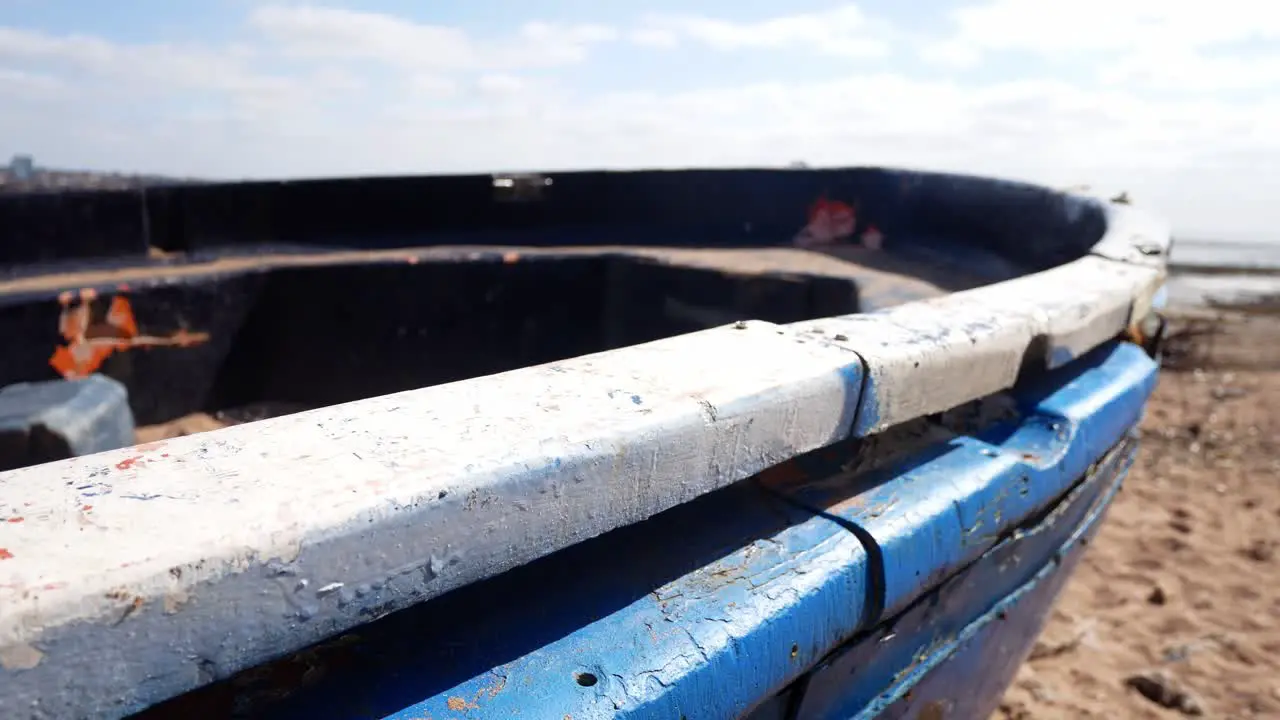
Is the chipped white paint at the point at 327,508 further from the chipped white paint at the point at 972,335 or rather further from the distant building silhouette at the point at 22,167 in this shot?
the distant building silhouette at the point at 22,167

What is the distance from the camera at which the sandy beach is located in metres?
2.50

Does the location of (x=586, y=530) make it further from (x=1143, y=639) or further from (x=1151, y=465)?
(x=1151, y=465)

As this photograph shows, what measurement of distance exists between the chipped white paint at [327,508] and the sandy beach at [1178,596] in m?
2.18

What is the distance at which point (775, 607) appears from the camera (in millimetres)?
770

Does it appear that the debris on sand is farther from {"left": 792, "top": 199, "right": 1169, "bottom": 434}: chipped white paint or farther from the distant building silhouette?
the distant building silhouette

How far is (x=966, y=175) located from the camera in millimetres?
3297

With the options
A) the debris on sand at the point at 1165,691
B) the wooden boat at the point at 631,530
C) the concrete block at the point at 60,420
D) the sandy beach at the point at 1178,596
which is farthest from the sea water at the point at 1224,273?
the concrete block at the point at 60,420

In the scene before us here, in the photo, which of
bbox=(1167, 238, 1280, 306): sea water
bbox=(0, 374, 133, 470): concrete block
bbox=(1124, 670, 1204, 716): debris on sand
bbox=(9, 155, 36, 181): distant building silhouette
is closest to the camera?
bbox=(0, 374, 133, 470): concrete block

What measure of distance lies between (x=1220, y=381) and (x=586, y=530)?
7.95m

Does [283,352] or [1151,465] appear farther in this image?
[1151,465]

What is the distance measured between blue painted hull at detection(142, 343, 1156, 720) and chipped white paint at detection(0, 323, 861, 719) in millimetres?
95

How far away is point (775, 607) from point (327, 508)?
Answer: 1.40ft

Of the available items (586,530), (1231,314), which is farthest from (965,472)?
(1231,314)

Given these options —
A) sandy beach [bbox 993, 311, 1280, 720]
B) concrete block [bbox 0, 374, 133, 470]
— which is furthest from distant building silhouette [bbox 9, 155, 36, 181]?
sandy beach [bbox 993, 311, 1280, 720]
